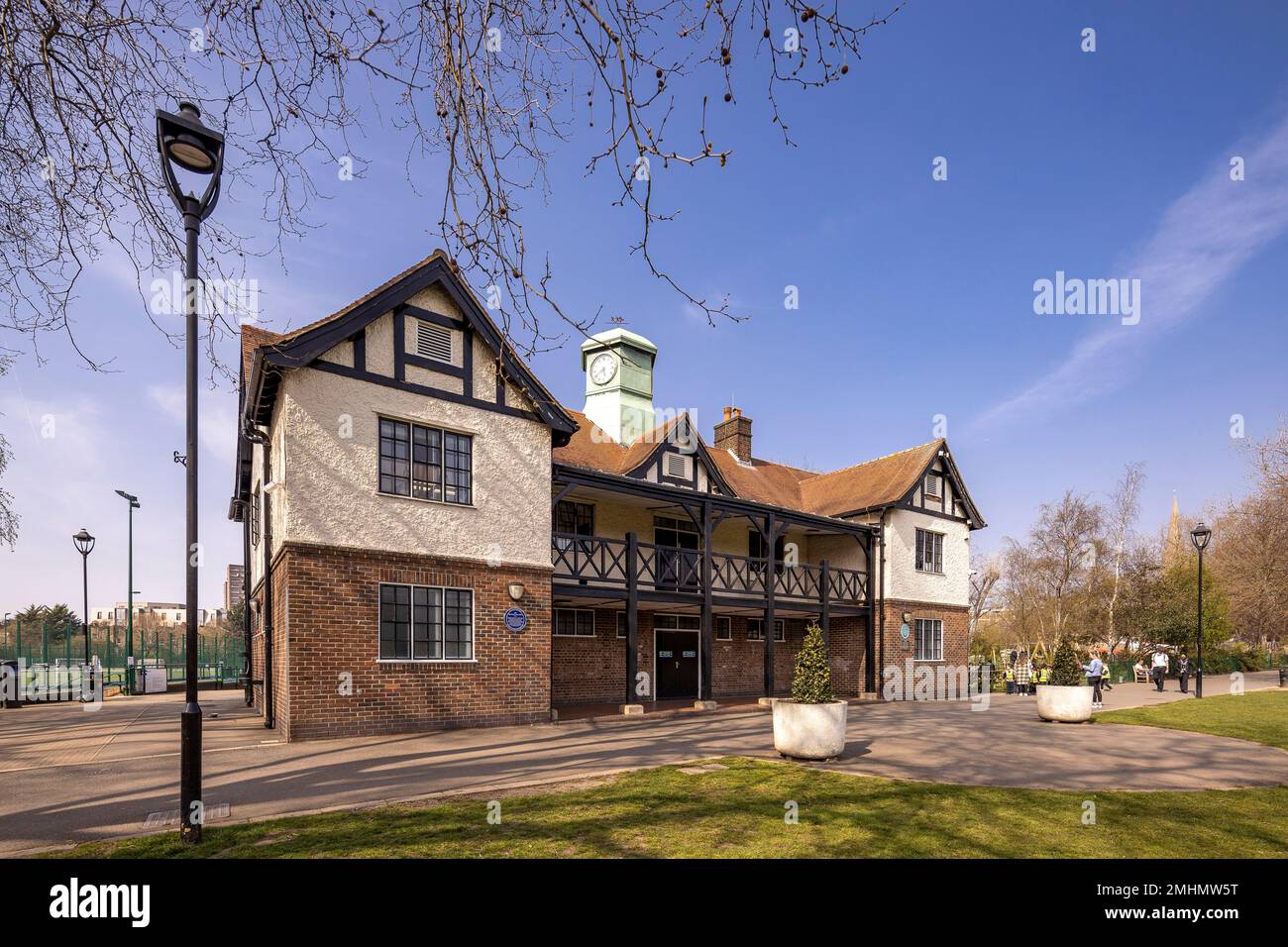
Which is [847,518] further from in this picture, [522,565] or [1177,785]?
[1177,785]

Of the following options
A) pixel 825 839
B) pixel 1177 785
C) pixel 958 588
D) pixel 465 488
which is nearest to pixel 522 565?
pixel 465 488

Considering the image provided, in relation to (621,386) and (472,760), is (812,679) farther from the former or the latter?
(621,386)

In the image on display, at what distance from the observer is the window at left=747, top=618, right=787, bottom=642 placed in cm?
2344

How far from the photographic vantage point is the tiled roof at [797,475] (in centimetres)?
2038

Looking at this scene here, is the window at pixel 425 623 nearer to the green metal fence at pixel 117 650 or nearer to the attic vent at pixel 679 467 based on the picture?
the attic vent at pixel 679 467

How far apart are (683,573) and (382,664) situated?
29.3 ft

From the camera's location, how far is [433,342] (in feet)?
46.1

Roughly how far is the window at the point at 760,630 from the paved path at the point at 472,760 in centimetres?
716

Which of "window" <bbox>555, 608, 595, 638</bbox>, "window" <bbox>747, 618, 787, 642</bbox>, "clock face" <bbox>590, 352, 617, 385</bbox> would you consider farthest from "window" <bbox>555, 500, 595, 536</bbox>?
"window" <bbox>747, 618, 787, 642</bbox>

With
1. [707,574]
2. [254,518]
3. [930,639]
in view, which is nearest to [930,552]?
[930,639]

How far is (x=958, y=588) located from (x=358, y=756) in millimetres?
22118

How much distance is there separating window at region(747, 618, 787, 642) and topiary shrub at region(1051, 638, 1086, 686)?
9.06m

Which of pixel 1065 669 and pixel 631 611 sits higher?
pixel 631 611
